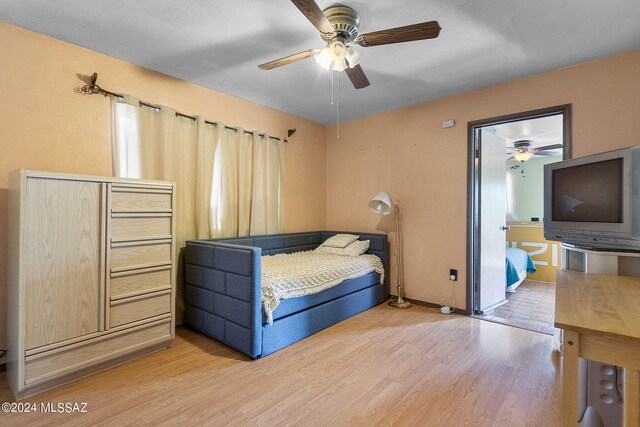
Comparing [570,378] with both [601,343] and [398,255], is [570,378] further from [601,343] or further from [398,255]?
[398,255]

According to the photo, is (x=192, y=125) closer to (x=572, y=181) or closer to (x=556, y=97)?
(x=572, y=181)

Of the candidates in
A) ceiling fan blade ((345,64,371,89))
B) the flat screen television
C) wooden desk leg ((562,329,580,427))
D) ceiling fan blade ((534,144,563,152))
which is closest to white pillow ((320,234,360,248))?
ceiling fan blade ((345,64,371,89))

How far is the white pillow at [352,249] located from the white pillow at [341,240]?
4cm

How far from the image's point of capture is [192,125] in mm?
→ 3004

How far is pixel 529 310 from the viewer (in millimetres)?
3342

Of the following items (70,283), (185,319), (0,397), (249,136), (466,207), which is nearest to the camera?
(0,397)

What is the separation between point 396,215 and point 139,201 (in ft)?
9.08

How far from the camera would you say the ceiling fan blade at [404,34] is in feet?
5.27

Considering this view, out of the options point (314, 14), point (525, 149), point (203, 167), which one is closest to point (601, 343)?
point (314, 14)

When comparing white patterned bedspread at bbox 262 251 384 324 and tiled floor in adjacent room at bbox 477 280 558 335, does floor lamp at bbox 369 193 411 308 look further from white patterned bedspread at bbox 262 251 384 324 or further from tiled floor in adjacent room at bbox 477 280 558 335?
tiled floor in adjacent room at bbox 477 280 558 335

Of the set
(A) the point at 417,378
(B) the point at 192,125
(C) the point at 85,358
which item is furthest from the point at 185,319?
(A) the point at 417,378

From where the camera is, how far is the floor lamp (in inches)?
134

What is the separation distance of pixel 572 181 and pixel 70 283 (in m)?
3.36

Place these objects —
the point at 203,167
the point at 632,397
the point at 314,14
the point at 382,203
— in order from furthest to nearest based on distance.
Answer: the point at 382,203, the point at 203,167, the point at 314,14, the point at 632,397
